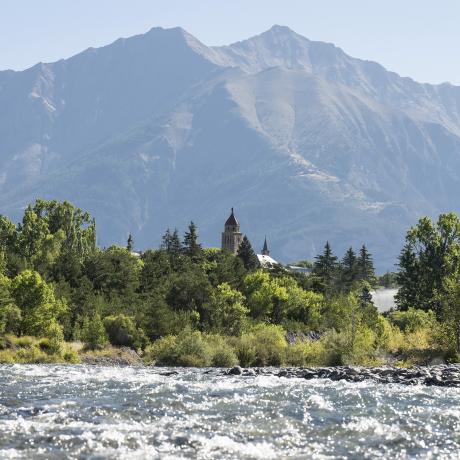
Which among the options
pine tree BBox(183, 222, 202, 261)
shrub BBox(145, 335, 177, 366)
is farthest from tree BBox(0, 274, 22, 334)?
pine tree BBox(183, 222, 202, 261)

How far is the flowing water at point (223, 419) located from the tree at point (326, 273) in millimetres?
69815

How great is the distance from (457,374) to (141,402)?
20.2m

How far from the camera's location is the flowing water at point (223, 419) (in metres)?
27.5

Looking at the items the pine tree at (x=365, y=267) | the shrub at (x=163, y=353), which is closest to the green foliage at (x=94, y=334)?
the shrub at (x=163, y=353)

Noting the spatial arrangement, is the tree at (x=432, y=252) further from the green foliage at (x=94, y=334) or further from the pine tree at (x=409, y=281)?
the green foliage at (x=94, y=334)

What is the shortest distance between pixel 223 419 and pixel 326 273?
98.0 meters

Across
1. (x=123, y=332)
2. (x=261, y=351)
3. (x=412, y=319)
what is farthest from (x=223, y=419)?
(x=412, y=319)

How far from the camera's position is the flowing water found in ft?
90.3

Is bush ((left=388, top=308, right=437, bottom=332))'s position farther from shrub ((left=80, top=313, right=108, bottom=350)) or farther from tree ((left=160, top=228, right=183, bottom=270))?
tree ((left=160, top=228, right=183, bottom=270))

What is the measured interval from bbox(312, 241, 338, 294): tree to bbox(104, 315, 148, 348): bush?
44952 mm

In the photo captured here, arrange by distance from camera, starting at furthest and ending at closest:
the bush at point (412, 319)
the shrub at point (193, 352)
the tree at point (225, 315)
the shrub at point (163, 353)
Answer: the bush at point (412, 319) → the tree at point (225, 315) → the shrub at point (163, 353) → the shrub at point (193, 352)


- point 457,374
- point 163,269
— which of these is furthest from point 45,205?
point 457,374

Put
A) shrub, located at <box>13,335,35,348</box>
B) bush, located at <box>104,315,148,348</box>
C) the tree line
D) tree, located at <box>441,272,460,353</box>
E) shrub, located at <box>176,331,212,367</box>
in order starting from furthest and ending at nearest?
bush, located at <box>104,315,148,348</box> < the tree line < shrub, located at <box>13,335,35,348</box> < shrub, located at <box>176,331,212,367</box> < tree, located at <box>441,272,460,353</box>

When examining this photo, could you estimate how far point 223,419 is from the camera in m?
32.6
